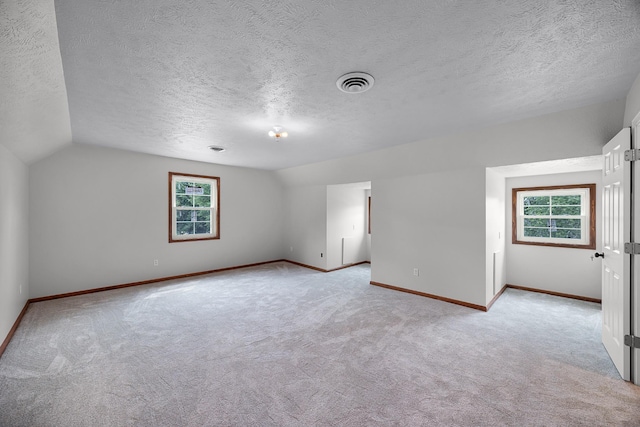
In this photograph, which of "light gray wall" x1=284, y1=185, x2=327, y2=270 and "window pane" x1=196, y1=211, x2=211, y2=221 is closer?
"window pane" x1=196, y1=211, x2=211, y2=221

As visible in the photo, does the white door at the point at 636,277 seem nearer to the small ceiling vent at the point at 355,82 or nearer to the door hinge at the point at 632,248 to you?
the door hinge at the point at 632,248

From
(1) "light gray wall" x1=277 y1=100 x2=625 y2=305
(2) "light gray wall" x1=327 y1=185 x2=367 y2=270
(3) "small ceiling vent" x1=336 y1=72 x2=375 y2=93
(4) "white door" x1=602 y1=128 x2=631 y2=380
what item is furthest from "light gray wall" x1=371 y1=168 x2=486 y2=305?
(3) "small ceiling vent" x1=336 y1=72 x2=375 y2=93

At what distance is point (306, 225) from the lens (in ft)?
20.8

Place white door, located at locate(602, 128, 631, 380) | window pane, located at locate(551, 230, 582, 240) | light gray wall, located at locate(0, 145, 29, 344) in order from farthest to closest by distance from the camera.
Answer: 1. window pane, located at locate(551, 230, 582, 240)
2. light gray wall, located at locate(0, 145, 29, 344)
3. white door, located at locate(602, 128, 631, 380)

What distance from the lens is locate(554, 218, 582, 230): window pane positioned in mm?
4168

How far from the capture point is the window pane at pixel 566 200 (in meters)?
4.20

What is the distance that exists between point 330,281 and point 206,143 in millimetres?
3179

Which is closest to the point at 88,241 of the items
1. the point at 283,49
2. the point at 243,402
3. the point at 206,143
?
the point at 206,143

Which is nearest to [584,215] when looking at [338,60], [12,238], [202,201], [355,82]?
[355,82]

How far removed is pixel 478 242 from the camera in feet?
12.0

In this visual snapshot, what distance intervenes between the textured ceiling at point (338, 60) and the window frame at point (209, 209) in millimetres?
2154

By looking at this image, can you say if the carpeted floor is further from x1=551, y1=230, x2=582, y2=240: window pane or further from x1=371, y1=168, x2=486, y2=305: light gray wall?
x1=551, y1=230, x2=582, y2=240: window pane

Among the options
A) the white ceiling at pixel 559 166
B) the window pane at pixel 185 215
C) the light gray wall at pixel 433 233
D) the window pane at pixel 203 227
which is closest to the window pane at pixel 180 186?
the window pane at pixel 185 215

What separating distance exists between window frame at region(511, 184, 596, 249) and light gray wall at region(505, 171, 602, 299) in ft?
0.15
